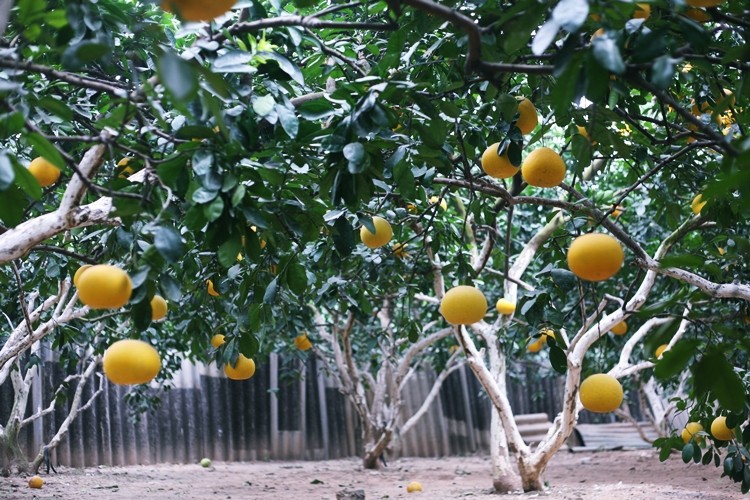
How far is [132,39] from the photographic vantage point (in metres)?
3.36

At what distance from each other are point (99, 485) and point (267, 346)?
7.55ft

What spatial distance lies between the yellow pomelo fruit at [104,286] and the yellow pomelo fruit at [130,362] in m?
0.19

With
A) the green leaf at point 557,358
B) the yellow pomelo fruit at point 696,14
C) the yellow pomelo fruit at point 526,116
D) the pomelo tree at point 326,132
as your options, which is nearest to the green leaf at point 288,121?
the pomelo tree at point 326,132

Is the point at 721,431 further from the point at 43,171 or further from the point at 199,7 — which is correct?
the point at 199,7

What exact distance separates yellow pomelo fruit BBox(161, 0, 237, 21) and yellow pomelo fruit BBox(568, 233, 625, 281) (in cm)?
106

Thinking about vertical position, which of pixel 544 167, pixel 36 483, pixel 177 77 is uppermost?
pixel 544 167

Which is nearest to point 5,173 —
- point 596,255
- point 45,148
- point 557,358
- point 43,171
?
point 45,148

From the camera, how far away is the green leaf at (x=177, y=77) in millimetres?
1310

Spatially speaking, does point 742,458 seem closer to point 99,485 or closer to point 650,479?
point 650,479

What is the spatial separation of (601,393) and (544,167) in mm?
797

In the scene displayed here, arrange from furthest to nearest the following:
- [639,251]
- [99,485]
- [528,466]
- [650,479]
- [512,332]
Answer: [512,332], [650,479], [99,485], [528,466], [639,251]

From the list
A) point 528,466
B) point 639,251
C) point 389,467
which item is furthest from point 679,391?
point 639,251

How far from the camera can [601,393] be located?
266 centimetres

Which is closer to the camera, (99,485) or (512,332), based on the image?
(99,485)
